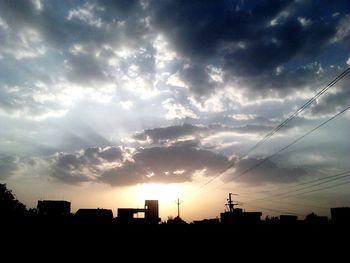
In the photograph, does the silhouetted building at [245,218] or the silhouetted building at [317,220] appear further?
the silhouetted building at [245,218]

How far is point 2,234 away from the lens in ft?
80.1

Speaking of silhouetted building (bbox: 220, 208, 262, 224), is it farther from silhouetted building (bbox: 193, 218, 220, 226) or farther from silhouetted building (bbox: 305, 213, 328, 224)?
silhouetted building (bbox: 305, 213, 328, 224)

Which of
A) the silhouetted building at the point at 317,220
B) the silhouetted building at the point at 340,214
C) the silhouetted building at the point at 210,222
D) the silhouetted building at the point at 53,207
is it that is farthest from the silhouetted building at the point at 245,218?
the silhouetted building at the point at 53,207

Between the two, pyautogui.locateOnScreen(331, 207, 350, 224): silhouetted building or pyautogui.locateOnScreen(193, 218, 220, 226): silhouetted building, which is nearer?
pyautogui.locateOnScreen(331, 207, 350, 224): silhouetted building

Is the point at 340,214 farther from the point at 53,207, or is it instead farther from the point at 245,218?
the point at 53,207

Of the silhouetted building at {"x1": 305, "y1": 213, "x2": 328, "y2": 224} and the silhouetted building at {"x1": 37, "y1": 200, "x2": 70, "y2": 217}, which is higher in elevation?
the silhouetted building at {"x1": 37, "y1": 200, "x2": 70, "y2": 217}

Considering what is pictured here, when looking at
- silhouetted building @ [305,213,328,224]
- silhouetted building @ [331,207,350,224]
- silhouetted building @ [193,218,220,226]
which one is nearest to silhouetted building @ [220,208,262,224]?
silhouetted building @ [193,218,220,226]

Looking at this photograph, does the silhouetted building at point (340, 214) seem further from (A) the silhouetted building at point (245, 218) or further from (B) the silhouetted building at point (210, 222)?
(B) the silhouetted building at point (210, 222)

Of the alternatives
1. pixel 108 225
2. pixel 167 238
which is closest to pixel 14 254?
pixel 108 225

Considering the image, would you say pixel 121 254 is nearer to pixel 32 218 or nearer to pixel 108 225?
pixel 108 225

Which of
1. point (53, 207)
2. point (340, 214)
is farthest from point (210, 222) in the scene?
point (53, 207)

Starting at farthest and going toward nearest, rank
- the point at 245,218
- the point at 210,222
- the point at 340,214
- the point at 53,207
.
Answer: the point at 210,222 → the point at 53,207 → the point at 245,218 → the point at 340,214

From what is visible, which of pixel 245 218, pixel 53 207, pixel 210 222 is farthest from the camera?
pixel 210 222

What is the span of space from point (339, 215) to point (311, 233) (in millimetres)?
6065
